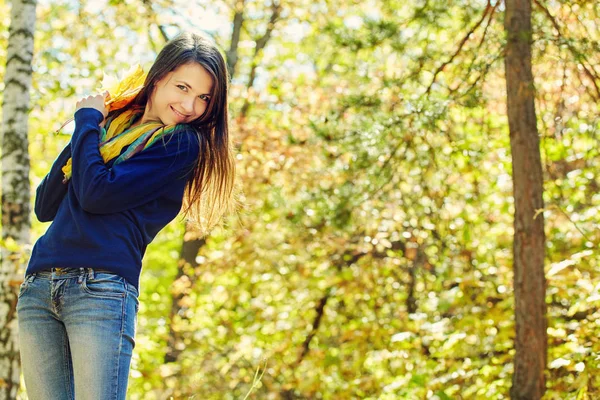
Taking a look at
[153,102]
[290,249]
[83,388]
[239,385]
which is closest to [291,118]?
[290,249]

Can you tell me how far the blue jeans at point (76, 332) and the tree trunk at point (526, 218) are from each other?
259 centimetres

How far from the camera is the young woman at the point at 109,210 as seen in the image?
5.78 feet

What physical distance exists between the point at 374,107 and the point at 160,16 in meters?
3.32

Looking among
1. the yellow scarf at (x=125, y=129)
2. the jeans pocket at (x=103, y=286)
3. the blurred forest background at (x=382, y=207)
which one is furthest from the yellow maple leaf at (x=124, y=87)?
the blurred forest background at (x=382, y=207)

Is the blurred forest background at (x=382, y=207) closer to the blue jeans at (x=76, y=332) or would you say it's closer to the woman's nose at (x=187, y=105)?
the woman's nose at (x=187, y=105)

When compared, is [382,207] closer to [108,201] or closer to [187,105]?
[187,105]

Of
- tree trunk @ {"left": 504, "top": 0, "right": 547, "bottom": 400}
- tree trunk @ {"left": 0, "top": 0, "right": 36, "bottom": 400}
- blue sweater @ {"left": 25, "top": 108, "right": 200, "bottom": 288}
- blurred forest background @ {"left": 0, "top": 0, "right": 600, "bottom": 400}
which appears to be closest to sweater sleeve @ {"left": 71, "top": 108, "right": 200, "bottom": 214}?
blue sweater @ {"left": 25, "top": 108, "right": 200, "bottom": 288}

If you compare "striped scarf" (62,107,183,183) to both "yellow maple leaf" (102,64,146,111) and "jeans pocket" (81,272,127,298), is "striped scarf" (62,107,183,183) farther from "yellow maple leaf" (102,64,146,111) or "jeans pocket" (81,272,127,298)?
A: "jeans pocket" (81,272,127,298)

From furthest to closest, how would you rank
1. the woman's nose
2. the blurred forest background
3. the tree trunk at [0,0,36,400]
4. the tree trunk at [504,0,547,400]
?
the blurred forest background → the tree trunk at [0,0,36,400] → the tree trunk at [504,0,547,400] → the woman's nose

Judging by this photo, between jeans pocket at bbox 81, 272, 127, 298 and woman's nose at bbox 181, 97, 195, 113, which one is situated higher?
woman's nose at bbox 181, 97, 195, 113

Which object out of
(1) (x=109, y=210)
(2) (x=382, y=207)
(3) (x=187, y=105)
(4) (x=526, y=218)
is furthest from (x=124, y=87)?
(2) (x=382, y=207)

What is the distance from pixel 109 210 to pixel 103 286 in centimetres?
19

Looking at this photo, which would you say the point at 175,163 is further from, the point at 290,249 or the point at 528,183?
the point at 290,249

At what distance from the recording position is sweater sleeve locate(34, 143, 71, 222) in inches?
78.7
